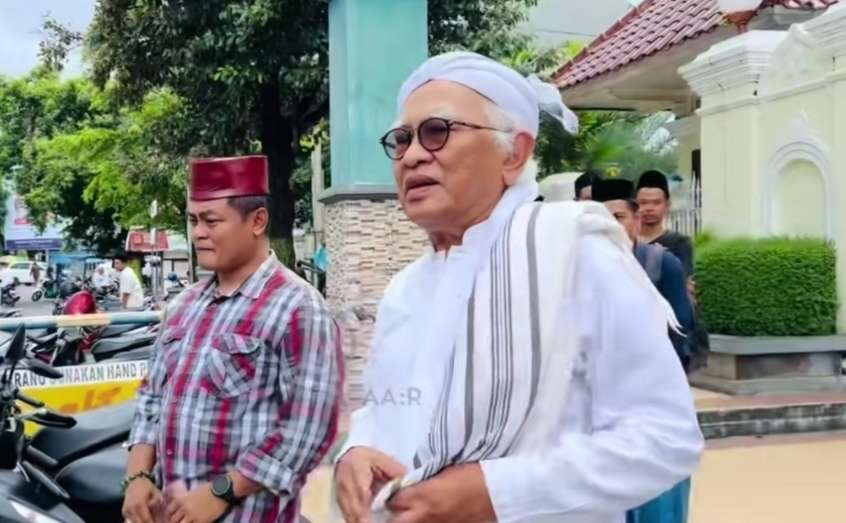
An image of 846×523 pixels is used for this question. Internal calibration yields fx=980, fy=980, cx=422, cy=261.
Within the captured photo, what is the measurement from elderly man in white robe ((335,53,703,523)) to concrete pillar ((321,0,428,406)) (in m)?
6.14

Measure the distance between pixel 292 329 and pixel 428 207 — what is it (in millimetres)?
878

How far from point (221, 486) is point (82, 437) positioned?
161 centimetres

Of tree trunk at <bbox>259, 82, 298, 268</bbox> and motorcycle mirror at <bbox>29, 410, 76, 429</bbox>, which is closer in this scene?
motorcycle mirror at <bbox>29, 410, 76, 429</bbox>

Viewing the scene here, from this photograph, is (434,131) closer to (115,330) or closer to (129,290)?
(115,330)

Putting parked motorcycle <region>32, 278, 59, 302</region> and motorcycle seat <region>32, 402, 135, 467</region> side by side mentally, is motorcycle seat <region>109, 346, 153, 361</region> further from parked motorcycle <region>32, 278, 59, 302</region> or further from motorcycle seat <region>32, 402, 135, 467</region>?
parked motorcycle <region>32, 278, 59, 302</region>

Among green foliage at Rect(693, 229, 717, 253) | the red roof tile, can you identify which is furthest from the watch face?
the red roof tile

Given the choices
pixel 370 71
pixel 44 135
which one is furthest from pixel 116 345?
pixel 44 135

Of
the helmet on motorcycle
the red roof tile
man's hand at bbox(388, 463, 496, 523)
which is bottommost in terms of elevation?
the helmet on motorcycle

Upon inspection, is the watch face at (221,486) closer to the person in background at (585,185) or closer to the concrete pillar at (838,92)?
the person in background at (585,185)

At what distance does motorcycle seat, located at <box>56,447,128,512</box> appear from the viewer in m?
3.46

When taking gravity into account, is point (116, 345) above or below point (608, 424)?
below

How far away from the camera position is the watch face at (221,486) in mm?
2252

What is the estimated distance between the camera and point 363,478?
59.2 inches

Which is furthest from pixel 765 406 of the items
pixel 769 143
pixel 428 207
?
pixel 428 207
